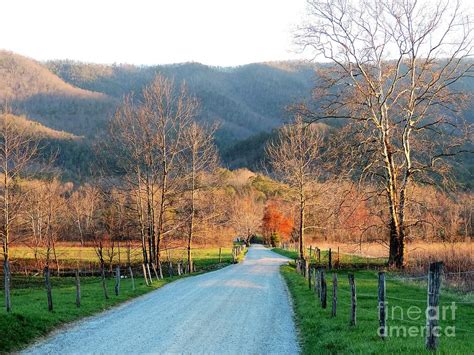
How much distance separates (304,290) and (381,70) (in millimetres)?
13306

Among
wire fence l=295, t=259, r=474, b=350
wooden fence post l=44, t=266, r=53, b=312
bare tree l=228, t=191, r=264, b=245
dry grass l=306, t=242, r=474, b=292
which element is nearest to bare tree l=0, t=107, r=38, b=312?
wooden fence post l=44, t=266, r=53, b=312

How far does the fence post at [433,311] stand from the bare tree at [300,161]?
2586 centimetres

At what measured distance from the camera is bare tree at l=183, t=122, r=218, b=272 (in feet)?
113

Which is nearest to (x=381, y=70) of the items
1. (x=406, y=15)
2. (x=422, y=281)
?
(x=406, y=15)

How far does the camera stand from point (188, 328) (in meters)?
11.5

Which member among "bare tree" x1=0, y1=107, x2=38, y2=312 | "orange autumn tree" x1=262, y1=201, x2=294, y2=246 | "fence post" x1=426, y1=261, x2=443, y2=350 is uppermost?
"bare tree" x1=0, y1=107, x2=38, y2=312

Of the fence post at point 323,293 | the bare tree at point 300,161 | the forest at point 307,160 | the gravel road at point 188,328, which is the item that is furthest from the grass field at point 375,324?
the bare tree at point 300,161

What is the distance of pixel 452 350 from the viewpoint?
23.7 ft

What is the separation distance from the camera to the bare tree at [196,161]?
3441cm

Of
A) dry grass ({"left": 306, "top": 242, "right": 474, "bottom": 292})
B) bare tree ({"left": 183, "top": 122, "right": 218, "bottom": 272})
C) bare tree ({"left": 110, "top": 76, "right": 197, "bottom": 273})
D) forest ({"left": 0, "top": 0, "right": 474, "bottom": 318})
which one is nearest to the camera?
dry grass ({"left": 306, "top": 242, "right": 474, "bottom": 292})

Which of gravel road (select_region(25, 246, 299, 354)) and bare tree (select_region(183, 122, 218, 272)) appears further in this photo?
bare tree (select_region(183, 122, 218, 272))

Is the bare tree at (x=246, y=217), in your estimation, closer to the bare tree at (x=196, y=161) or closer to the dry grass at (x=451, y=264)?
the bare tree at (x=196, y=161)

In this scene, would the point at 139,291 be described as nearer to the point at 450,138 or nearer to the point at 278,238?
the point at 450,138

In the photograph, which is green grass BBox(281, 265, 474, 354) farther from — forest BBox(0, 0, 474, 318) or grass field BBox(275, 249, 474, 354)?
forest BBox(0, 0, 474, 318)
